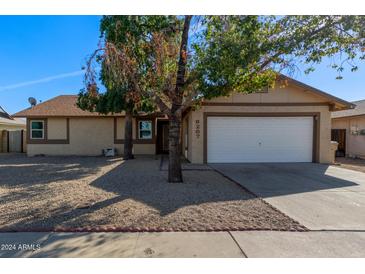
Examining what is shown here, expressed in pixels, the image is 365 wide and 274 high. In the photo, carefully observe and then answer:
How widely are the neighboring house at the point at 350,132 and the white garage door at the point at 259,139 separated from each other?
6479mm

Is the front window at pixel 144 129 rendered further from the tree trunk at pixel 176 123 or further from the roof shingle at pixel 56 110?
the tree trunk at pixel 176 123

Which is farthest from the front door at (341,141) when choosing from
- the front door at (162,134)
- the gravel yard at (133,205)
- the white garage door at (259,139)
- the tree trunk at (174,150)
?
the tree trunk at (174,150)

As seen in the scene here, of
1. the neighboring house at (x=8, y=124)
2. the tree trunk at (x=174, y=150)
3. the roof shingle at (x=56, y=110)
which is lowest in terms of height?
the tree trunk at (x=174, y=150)

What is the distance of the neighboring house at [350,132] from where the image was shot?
57.5 ft

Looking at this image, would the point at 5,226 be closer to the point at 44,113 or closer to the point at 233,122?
the point at 233,122

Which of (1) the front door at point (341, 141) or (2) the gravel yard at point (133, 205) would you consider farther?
(1) the front door at point (341, 141)

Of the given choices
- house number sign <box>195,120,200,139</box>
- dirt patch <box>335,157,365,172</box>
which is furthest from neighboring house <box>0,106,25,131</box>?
dirt patch <box>335,157,365,172</box>

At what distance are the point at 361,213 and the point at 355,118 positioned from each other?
15.5 metres

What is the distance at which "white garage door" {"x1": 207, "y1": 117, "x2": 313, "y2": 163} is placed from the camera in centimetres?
1334

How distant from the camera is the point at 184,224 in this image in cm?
462

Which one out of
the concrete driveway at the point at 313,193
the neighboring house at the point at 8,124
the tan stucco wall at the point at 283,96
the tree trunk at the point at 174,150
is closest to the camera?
the concrete driveway at the point at 313,193

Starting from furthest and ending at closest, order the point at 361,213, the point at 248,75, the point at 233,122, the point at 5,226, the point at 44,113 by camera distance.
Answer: the point at 44,113 < the point at 233,122 < the point at 248,75 < the point at 361,213 < the point at 5,226

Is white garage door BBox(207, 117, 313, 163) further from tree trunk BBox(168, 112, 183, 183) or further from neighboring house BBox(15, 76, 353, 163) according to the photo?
tree trunk BBox(168, 112, 183, 183)

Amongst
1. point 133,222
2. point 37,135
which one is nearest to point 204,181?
point 133,222
